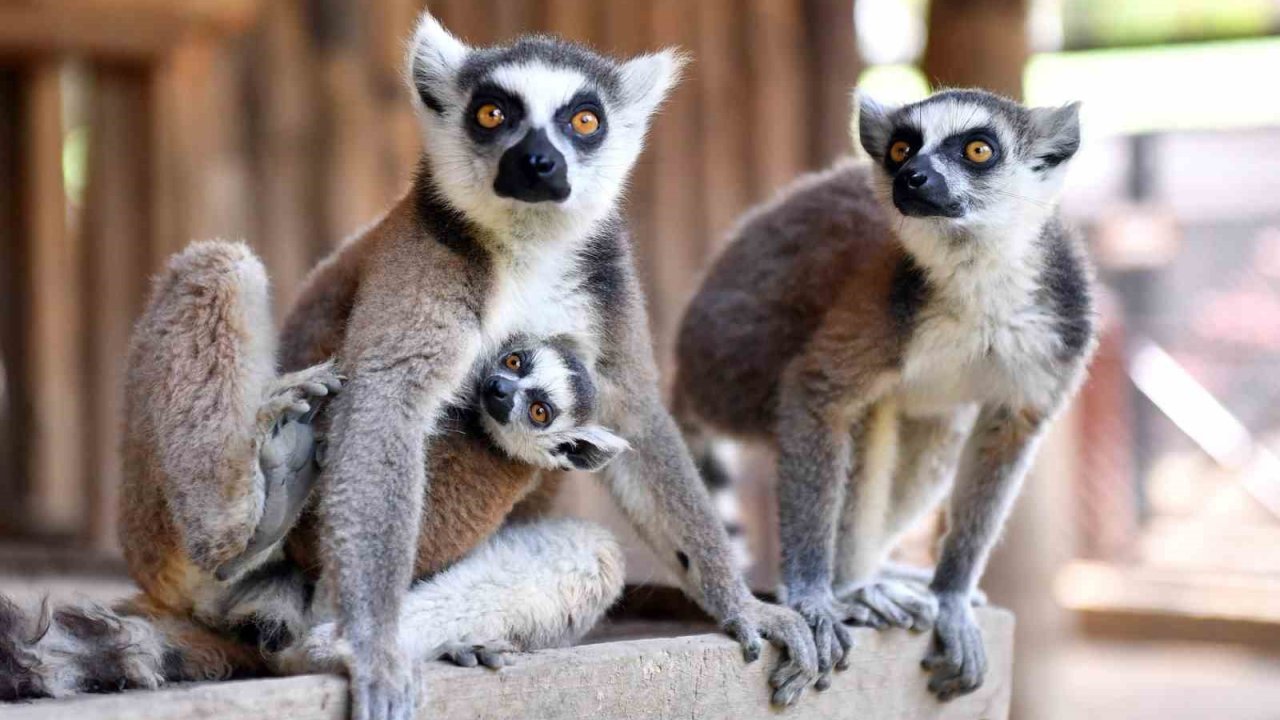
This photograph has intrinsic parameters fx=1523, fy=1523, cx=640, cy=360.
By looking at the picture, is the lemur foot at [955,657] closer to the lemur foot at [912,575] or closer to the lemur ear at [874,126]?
the lemur foot at [912,575]

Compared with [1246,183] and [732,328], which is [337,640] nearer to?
[732,328]

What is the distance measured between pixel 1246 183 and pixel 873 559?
10026 mm

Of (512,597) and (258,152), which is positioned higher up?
(258,152)

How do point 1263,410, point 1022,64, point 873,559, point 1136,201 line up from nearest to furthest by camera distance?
point 873,559 < point 1022,64 < point 1263,410 < point 1136,201

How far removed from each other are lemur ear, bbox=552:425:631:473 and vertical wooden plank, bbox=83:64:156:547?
20.3 feet

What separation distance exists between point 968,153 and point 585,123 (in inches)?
51.8

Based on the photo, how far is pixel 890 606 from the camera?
4996 mm

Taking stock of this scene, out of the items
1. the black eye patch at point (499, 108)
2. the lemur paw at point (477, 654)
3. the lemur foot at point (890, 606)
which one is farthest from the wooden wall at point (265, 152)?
the lemur paw at point (477, 654)

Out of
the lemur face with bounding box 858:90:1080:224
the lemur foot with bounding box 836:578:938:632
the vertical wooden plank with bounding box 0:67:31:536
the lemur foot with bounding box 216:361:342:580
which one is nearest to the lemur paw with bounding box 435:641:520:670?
the lemur foot with bounding box 216:361:342:580

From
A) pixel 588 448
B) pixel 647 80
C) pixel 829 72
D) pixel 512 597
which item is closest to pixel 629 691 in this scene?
pixel 512 597

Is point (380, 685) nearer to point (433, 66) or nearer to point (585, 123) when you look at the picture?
point (585, 123)

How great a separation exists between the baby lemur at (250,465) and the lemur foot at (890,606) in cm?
93

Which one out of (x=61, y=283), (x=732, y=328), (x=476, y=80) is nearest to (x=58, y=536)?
(x=61, y=283)

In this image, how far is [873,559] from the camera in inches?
217
